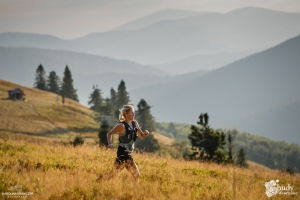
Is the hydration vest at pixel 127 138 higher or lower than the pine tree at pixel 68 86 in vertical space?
lower

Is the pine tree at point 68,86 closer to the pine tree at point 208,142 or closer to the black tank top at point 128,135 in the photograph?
the pine tree at point 208,142

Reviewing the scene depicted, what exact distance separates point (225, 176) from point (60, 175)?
6.01m

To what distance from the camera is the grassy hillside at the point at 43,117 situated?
73500 mm

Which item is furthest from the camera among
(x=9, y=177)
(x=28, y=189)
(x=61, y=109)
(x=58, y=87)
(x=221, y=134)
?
(x=58, y=87)

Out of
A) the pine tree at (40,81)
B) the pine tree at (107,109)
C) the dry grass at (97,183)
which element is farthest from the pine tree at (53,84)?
the dry grass at (97,183)

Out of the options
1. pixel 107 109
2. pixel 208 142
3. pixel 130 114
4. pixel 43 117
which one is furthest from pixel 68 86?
pixel 130 114

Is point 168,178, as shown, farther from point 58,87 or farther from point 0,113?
point 58,87

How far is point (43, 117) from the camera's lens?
82.7 metres

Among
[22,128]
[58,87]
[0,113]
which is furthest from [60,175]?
[58,87]

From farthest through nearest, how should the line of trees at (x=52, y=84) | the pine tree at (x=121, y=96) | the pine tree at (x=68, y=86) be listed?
the line of trees at (x=52, y=84)
the pine tree at (x=68, y=86)
the pine tree at (x=121, y=96)

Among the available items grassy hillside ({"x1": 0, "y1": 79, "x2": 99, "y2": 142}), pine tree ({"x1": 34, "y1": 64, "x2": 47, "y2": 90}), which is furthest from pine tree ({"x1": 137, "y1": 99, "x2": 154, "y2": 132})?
pine tree ({"x1": 34, "y1": 64, "x2": 47, "y2": 90})

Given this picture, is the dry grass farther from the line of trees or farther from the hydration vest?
the line of trees

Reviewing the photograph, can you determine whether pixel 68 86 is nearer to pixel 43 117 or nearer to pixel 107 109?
pixel 107 109

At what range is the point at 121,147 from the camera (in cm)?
800
